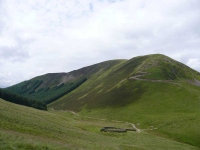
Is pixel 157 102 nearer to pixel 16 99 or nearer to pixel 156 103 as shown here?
pixel 156 103

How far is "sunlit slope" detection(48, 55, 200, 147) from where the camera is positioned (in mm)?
67125

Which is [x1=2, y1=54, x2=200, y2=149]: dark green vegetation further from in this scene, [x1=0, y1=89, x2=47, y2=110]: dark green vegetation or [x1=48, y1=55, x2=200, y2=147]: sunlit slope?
[x1=0, y1=89, x2=47, y2=110]: dark green vegetation

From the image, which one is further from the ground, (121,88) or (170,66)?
(170,66)

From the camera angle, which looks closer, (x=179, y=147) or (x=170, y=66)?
(x=179, y=147)

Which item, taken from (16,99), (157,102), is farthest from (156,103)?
(16,99)

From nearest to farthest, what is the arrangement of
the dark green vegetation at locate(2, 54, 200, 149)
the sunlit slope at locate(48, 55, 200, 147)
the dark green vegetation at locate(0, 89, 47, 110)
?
the dark green vegetation at locate(2, 54, 200, 149)
the sunlit slope at locate(48, 55, 200, 147)
the dark green vegetation at locate(0, 89, 47, 110)

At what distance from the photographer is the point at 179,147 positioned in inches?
1964

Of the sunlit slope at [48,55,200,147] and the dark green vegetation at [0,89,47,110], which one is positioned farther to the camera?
the dark green vegetation at [0,89,47,110]

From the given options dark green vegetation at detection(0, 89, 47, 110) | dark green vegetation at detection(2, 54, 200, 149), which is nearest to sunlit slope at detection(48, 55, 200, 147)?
dark green vegetation at detection(2, 54, 200, 149)

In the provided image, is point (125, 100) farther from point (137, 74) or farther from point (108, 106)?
point (137, 74)

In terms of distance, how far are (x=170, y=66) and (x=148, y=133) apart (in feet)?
325

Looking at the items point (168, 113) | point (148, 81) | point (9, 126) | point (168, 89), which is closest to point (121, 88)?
point (148, 81)

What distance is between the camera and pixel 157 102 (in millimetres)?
99062

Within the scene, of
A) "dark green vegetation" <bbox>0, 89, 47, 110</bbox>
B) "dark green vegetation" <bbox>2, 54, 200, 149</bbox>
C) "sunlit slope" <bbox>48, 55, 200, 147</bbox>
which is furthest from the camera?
"dark green vegetation" <bbox>0, 89, 47, 110</bbox>
